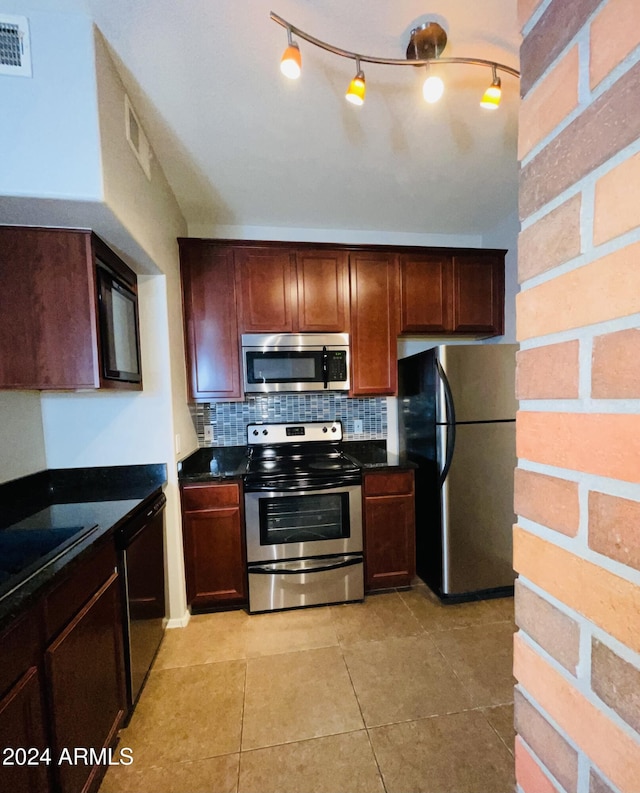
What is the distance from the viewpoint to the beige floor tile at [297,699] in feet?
4.77

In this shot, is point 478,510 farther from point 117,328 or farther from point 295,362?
point 117,328

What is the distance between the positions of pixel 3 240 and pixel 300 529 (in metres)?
2.04

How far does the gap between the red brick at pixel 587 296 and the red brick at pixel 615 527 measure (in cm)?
20

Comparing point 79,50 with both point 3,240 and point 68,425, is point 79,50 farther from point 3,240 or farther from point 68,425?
point 68,425

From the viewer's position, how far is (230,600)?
2.21m

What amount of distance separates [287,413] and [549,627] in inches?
94.6

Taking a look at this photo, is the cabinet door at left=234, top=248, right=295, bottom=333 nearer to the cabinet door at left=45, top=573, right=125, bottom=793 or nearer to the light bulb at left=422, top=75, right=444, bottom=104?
the light bulb at left=422, top=75, right=444, bottom=104

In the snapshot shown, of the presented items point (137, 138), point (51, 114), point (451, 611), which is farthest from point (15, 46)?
point (451, 611)

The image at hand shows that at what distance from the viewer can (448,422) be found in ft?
7.17

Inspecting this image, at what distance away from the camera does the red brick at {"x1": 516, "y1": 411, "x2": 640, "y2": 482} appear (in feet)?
1.20

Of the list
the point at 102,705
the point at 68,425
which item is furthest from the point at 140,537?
the point at 68,425

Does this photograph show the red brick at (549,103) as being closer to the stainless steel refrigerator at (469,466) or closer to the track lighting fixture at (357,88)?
the track lighting fixture at (357,88)

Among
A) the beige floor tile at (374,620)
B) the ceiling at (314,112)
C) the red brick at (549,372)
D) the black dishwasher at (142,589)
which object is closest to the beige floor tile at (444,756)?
the beige floor tile at (374,620)

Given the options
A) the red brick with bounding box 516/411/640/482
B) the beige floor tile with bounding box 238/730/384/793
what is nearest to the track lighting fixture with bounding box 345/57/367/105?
the red brick with bounding box 516/411/640/482
